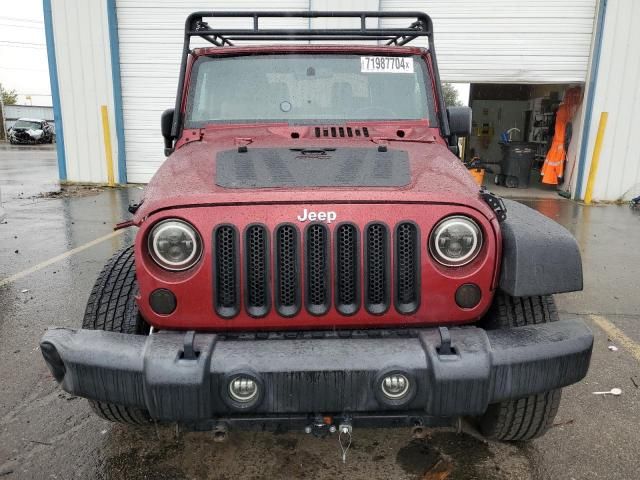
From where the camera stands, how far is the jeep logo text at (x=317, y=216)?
211 cm

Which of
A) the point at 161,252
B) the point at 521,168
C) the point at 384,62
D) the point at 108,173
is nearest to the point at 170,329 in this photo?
the point at 161,252

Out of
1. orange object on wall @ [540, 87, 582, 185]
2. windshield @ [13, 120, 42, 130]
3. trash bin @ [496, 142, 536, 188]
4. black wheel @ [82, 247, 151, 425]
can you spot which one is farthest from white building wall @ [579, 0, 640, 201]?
windshield @ [13, 120, 42, 130]

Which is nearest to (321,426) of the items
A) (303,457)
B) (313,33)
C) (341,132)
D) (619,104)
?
(303,457)

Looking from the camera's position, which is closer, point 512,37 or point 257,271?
point 257,271

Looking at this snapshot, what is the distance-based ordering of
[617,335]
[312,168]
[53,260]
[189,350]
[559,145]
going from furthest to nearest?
[559,145], [53,260], [617,335], [312,168], [189,350]

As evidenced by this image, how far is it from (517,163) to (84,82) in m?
10.2

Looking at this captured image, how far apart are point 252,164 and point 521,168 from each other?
1173cm

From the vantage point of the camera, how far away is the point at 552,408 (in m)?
2.41

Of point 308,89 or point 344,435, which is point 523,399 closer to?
point 344,435

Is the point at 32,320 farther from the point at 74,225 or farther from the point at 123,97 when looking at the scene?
the point at 123,97

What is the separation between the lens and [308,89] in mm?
3473

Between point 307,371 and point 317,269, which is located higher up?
point 317,269

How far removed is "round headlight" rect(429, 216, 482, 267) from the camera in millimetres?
2160

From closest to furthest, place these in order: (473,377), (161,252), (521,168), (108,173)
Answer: (473,377) → (161,252) → (108,173) → (521,168)
